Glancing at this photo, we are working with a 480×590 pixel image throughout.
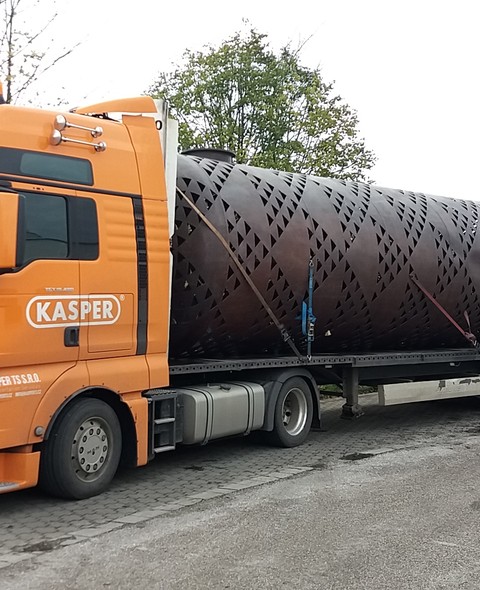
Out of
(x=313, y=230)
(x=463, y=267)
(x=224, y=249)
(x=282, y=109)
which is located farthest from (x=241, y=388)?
(x=282, y=109)

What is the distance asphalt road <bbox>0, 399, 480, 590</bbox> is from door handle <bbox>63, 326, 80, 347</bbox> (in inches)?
55.5

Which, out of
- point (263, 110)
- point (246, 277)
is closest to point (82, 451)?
point (246, 277)

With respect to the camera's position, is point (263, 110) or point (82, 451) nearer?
point (82, 451)

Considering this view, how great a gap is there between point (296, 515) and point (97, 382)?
6.77 ft

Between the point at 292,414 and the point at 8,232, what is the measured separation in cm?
484

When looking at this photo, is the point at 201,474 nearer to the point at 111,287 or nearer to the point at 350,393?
the point at 111,287

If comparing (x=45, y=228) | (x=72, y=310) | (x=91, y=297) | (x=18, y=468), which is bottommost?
(x=18, y=468)

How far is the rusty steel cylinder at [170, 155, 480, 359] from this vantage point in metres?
8.14

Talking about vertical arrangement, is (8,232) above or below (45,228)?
below

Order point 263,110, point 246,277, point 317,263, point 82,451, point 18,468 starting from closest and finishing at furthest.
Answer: point 18,468, point 82,451, point 246,277, point 317,263, point 263,110

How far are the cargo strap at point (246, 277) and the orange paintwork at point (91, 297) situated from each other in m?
0.75

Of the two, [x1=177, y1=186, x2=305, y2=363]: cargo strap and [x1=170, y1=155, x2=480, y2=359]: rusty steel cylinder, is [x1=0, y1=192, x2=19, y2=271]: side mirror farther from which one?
[x1=177, y1=186, x2=305, y2=363]: cargo strap

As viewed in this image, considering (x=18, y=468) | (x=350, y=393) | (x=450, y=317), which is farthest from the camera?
(x=450, y=317)

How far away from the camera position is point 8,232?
561 cm
